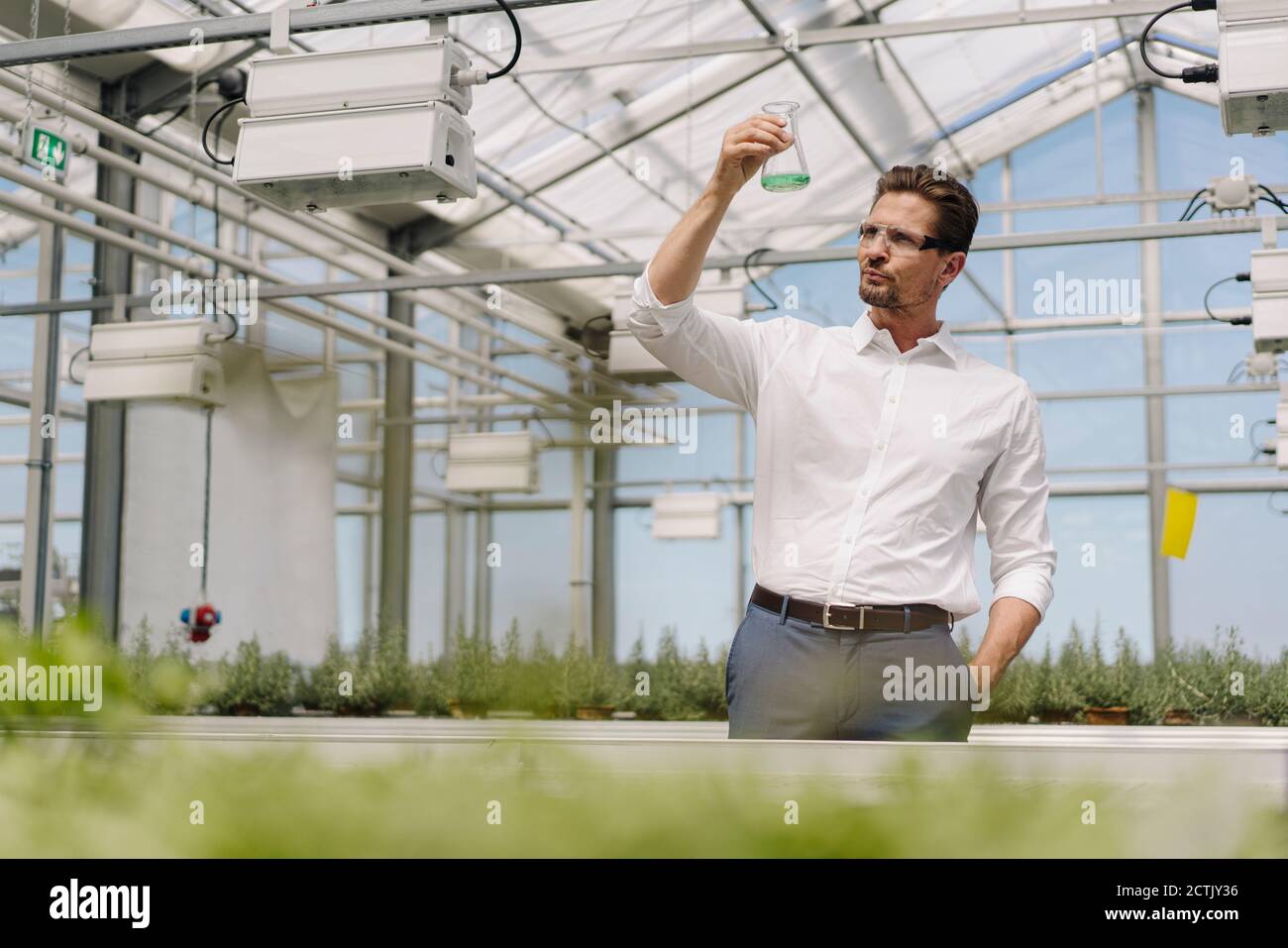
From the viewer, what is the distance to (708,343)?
1.58m

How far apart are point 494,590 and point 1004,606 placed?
31.7 ft

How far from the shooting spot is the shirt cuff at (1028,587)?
1.53 metres

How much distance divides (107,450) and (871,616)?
5599 mm

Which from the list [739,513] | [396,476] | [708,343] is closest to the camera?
[708,343]

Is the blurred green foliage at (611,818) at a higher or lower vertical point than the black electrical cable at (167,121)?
lower

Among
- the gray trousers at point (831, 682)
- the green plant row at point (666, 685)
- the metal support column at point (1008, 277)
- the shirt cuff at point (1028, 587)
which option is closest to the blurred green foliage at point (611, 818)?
the gray trousers at point (831, 682)

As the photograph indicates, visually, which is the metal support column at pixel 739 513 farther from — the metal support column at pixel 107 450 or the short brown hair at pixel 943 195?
the short brown hair at pixel 943 195

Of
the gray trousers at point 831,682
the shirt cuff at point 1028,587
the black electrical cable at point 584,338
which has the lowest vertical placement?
the gray trousers at point 831,682

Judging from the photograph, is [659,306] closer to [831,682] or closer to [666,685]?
[831,682]

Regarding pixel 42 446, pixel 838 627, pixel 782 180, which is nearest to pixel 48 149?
pixel 42 446

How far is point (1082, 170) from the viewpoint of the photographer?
35.3 feet

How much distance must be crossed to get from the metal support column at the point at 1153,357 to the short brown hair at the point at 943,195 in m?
9.07

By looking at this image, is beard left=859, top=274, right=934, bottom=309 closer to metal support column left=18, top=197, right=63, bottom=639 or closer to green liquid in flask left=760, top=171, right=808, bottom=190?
green liquid in flask left=760, top=171, right=808, bottom=190
